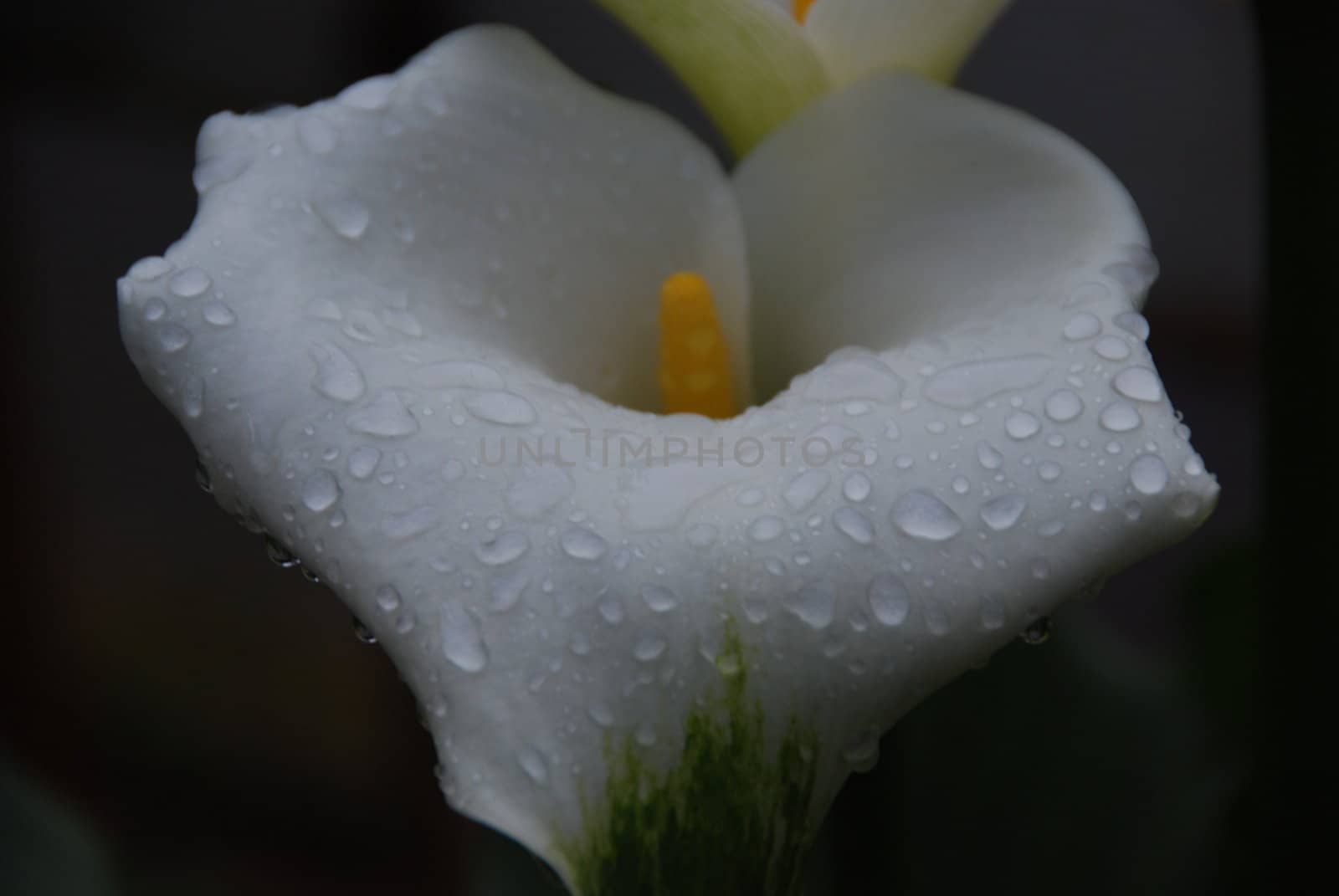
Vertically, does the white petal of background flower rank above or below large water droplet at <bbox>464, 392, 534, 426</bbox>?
above

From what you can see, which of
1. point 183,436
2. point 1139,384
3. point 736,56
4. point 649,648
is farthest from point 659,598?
point 183,436

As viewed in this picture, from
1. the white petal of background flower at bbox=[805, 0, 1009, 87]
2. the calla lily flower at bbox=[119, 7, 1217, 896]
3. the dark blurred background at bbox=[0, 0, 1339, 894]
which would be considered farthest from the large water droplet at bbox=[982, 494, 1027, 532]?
the dark blurred background at bbox=[0, 0, 1339, 894]

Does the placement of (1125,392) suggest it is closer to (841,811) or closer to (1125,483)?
(1125,483)

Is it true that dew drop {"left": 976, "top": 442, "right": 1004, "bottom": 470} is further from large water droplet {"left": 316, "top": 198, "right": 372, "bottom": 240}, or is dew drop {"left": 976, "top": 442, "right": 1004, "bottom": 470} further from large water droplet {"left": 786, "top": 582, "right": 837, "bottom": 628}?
large water droplet {"left": 316, "top": 198, "right": 372, "bottom": 240}

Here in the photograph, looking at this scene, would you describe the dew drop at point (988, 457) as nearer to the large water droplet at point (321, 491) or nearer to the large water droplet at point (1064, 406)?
the large water droplet at point (1064, 406)

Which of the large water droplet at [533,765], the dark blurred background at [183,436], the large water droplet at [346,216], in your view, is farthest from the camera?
the dark blurred background at [183,436]

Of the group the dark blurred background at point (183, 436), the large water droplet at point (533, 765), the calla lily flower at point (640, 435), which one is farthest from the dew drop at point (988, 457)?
the dark blurred background at point (183, 436)
